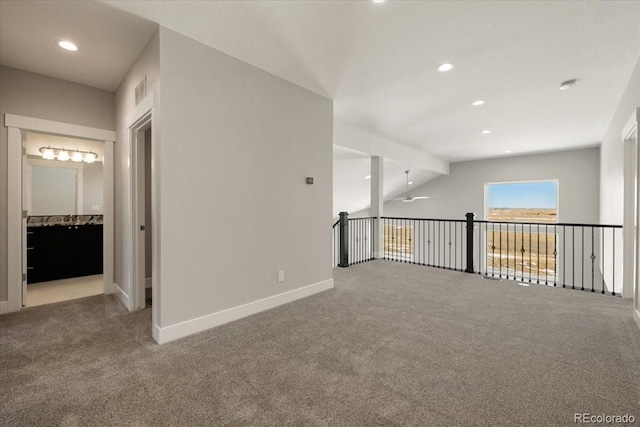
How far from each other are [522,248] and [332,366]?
202 inches

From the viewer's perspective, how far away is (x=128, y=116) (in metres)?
3.22

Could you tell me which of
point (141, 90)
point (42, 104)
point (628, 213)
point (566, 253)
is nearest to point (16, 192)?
point (42, 104)

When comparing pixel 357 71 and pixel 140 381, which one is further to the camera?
pixel 357 71

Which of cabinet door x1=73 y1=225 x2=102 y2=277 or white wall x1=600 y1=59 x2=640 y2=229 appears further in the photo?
cabinet door x1=73 y1=225 x2=102 y2=277

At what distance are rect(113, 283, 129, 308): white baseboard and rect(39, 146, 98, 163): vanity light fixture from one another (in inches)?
114

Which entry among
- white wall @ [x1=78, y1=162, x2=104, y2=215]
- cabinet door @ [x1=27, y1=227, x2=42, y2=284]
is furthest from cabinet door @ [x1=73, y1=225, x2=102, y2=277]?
white wall @ [x1=78, y1=162, x2=104, y2=215]

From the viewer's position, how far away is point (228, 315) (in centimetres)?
290

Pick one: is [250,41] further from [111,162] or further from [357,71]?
[111,162]

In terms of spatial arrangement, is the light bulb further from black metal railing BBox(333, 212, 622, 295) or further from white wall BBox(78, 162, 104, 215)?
black metal railing BBox(333, 212, 622, 295)

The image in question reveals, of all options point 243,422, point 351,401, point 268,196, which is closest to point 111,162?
point 268,196

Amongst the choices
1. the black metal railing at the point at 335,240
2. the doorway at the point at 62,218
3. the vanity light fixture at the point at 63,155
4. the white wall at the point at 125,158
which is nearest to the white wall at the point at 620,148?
the black metal railing at the point at 335,240

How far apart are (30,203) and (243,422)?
19.9ft

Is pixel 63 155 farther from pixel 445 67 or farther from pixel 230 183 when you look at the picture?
pixel 445 67

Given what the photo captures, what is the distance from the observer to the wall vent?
2.77 meters
